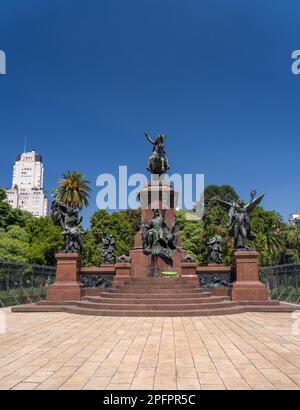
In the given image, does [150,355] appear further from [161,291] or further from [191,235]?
[191,235]

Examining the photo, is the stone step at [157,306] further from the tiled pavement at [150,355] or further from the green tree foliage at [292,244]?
the green tree foliage at [292,244]

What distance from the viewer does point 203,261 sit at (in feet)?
147

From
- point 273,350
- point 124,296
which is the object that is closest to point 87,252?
point 124,296

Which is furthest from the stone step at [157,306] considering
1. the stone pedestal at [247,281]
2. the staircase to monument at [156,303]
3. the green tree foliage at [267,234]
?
the green tree foliage at [267,234]

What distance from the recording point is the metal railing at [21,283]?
60.0 feet

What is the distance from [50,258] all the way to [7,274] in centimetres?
3037

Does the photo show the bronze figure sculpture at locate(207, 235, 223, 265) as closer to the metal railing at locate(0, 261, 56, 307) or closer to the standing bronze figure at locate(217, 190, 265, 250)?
the standing bronze figure at locate(217, 190, 265, 250)

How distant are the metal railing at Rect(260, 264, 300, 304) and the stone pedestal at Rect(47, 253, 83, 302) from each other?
11387mm

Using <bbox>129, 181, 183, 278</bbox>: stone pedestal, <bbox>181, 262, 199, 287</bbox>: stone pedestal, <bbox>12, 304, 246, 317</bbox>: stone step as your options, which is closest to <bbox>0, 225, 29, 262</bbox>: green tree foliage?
<bbox>129, 181, 183, 278</bbox>: stone pedestal

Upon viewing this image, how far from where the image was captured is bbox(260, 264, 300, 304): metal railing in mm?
20047

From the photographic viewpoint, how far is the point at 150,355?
7.17 meters

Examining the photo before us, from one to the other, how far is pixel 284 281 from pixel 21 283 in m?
14.8

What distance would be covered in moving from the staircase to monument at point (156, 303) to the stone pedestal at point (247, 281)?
21.1 inches
